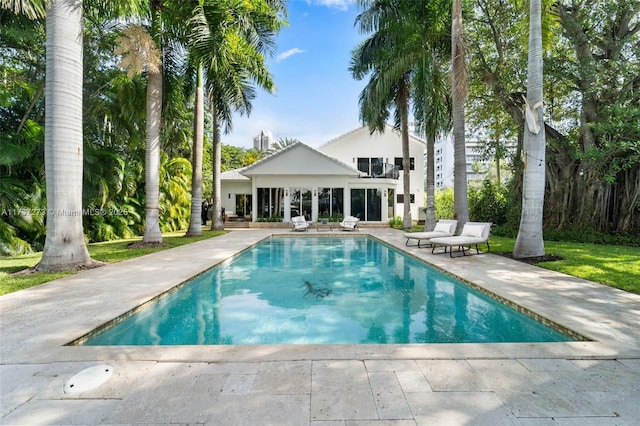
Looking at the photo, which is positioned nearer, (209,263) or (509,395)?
(509,395)

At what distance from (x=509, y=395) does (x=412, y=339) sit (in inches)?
77.2

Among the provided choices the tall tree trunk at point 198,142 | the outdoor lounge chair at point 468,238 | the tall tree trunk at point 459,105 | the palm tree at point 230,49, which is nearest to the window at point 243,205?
the palm tree at point 230,49

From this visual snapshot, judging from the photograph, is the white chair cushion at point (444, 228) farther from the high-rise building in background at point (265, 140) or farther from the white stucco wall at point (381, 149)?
the high-rise building in background at point (265, 140)

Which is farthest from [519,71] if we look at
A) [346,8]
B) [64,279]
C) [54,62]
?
[64,279]

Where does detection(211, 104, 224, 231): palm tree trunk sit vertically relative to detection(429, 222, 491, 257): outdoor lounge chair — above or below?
above

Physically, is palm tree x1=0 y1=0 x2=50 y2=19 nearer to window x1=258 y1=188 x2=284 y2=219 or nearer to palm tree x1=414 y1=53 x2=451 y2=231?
palm tree x1=414 y1=53 x2=451 y2=231

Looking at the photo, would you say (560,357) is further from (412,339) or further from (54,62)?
(54,62)

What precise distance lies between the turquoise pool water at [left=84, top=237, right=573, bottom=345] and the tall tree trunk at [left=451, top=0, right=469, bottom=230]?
3751mm

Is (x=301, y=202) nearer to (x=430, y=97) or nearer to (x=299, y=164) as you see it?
(x=299, y=164)

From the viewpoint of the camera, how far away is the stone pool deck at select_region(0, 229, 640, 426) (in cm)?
231

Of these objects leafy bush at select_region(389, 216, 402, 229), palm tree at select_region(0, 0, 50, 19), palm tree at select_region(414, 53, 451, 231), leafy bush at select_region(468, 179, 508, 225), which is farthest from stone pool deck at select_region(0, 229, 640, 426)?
leafy bush at select_region(389, 216, 402, 229)

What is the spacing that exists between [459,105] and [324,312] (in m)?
9.42

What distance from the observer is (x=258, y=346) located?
141 inches

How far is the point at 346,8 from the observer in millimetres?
16922
